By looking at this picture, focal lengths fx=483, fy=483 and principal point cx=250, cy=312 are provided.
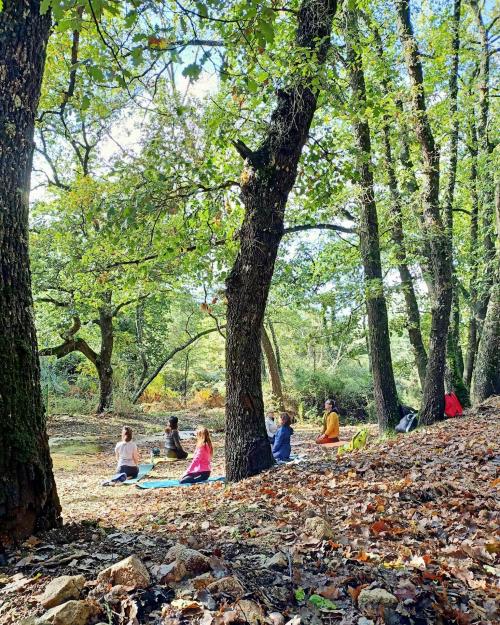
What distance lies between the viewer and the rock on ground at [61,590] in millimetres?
2260

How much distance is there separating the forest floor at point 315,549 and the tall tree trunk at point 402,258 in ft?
22.0

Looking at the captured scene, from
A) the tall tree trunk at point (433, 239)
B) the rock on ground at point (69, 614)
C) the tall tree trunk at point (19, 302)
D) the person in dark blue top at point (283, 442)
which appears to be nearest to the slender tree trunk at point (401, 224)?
the tall tree trunk at point (433, 239)

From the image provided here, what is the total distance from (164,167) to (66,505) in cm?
519

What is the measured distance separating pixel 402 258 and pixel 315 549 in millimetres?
10443

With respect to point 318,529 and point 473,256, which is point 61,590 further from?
point 473,256

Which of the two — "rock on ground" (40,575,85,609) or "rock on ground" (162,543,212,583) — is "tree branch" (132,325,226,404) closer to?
"rock on ground" (162,543,212,583)

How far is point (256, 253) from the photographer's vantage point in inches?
239

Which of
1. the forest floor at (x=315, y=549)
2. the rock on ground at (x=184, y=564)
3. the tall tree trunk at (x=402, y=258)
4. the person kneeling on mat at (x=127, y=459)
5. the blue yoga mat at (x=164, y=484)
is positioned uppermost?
the tall tree trunk at (x=402, y=258)

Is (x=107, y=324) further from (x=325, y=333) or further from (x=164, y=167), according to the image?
(x=164, y=167)

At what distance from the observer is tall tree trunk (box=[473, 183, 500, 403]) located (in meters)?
11.2

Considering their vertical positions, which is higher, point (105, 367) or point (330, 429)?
point (105, 367)

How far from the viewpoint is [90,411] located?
64.3 ft

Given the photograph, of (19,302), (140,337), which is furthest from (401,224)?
(140,337)

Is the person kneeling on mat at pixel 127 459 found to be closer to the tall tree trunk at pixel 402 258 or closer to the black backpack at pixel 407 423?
the black backpack at pixel 407 423
